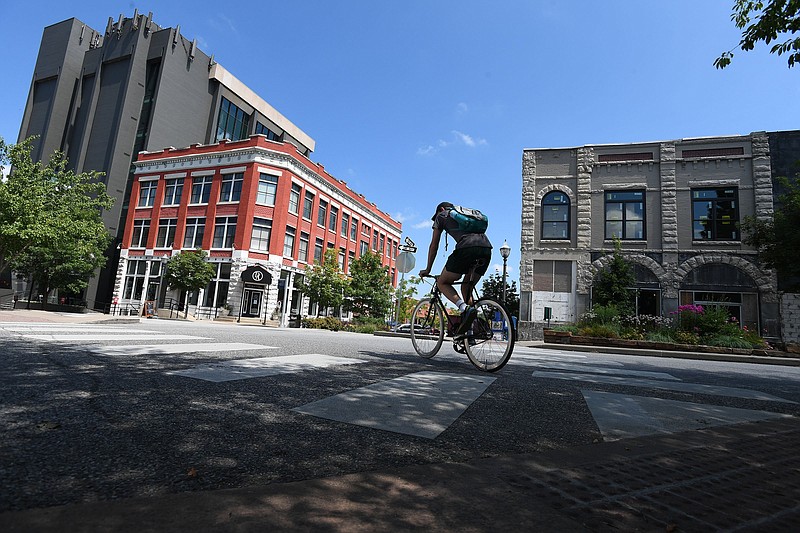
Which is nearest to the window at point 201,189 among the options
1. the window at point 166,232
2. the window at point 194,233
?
the window at point 194,233

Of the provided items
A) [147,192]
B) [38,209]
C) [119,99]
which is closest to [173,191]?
[147,192]

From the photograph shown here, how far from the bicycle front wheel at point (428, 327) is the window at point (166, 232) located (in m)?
32.3

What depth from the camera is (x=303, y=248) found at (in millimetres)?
34031

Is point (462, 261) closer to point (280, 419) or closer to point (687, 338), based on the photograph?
point (280, 419)

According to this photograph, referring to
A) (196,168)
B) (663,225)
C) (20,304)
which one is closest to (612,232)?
(663,225)

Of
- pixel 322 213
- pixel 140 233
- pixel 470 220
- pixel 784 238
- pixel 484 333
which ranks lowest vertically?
pixel 484 333

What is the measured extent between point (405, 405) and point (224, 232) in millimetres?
31559

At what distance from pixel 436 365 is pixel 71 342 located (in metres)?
4.73

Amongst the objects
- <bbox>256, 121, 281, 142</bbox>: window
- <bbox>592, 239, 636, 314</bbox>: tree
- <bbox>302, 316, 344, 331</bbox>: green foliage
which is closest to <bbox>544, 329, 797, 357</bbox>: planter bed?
<bbox>592, 239, 636, 314</bbox>: tree

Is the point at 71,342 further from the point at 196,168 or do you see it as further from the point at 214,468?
the point at 196,168

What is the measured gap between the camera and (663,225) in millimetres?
20141

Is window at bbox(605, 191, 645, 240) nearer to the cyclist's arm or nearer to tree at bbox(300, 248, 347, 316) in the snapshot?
tree at bbox(300, 248, 347, 316)

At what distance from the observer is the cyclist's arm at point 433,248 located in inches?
211

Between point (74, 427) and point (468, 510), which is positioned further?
point (74, 427)
